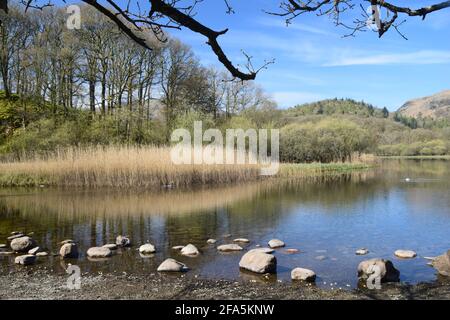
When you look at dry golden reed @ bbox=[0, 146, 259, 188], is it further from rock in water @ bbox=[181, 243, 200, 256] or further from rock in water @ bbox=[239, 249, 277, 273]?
rock in water @ bbox=[239, 249, 277, 273]

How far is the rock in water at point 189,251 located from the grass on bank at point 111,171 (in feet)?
36.6

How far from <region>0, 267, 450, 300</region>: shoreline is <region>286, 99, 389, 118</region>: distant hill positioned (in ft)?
373

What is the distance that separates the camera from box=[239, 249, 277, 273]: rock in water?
6492 mm

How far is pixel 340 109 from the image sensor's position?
12738 cm

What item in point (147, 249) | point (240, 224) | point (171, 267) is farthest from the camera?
point (240, 224)

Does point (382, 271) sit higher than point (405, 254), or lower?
higher

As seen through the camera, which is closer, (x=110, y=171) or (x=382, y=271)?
(x=382, y=271)

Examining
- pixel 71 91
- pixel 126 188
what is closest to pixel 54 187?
pixel 126 188

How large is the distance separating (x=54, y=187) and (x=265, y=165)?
11.4 meters

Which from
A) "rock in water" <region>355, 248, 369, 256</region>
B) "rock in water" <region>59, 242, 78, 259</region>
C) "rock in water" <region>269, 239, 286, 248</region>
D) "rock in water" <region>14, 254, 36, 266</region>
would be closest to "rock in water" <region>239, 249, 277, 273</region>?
"rock in water" <region>269, 239, 286, 248</region>

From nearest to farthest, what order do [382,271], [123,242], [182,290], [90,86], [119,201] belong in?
[182,290], [382,271], [123,242], [119,201], [90,86]

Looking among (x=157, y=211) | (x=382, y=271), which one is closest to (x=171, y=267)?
(x=382, y=271)

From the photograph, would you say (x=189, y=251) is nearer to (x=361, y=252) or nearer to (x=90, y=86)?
(x=361, y=252)

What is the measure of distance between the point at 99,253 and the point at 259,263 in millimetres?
2810
